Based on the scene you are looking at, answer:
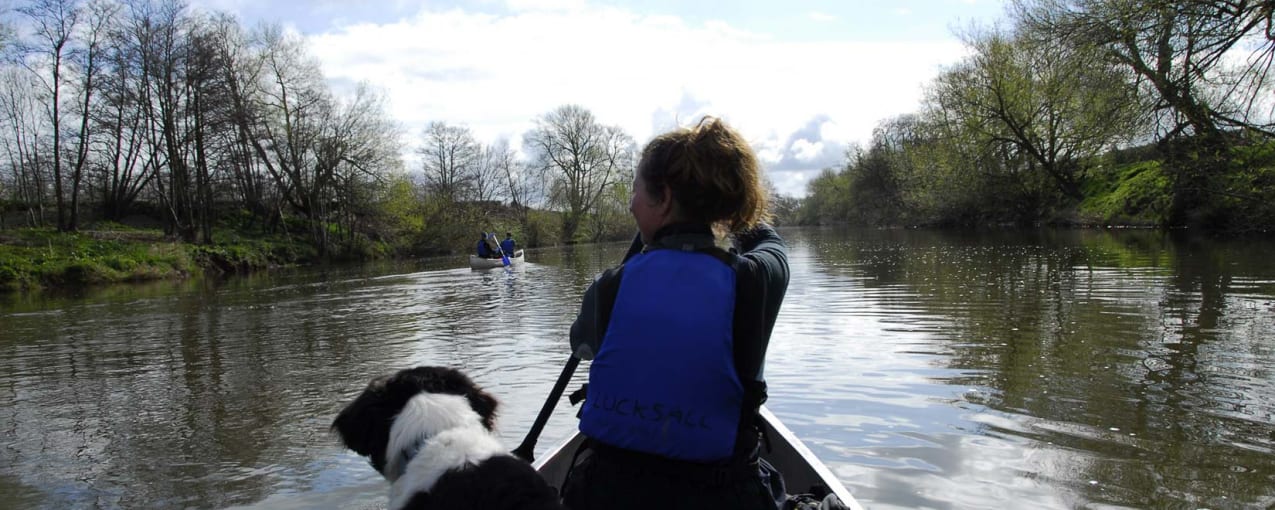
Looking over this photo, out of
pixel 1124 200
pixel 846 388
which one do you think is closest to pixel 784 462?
pixel 846 388

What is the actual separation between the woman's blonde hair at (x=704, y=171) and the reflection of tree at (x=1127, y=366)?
10.8 ft

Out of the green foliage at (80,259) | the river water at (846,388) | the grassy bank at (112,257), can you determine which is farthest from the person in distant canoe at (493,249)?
the river water at (846,388)

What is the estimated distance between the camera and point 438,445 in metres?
2.24

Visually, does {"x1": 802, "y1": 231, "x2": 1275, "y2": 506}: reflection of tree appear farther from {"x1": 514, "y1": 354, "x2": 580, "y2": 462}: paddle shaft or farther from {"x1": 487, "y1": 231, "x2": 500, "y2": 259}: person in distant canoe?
{"x1": 487, "y1": 231, "x2": 500, "y2": 259}: person in distant canoe

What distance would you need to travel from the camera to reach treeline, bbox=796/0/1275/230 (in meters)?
12.5

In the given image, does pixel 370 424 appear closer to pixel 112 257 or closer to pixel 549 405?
pixel 549 405

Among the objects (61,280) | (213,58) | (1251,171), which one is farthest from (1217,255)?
(213,58)

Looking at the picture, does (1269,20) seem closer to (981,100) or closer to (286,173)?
(981,100)

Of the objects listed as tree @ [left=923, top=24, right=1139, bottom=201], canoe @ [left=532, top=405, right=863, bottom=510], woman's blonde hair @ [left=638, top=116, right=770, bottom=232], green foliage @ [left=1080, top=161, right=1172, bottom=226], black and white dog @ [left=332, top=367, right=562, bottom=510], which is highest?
tree @ [left=923, top=24, right=1139, bottom=201]

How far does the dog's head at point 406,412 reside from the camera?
91.1 inches

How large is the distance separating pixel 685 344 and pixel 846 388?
5.09 meters

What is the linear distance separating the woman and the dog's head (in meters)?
0.63

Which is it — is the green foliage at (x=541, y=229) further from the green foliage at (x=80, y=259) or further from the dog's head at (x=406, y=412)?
the dog's head at (x=406, y=412)

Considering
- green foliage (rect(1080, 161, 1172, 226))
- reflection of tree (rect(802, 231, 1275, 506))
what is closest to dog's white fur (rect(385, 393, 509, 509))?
reflection of tree (rect(802, 231, 1275, 506))
